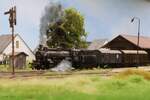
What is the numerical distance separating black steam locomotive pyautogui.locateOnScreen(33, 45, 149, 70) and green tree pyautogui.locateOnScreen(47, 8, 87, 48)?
59.9 feet

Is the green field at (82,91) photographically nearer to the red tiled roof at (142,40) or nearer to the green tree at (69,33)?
the red tiled roof at (142,40)

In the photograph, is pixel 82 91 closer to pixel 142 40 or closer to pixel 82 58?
pixel 82 58

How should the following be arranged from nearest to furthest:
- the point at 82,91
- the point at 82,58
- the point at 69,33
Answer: the point at 82,91 < the point at 82,58 < the point at 69,33

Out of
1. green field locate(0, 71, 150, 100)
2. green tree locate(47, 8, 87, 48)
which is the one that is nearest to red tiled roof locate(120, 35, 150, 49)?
green tree locate(47, 8, 87, 48)

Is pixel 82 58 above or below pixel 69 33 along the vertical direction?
below

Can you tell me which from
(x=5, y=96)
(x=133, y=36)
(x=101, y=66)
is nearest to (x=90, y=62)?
(x=101, y=66)

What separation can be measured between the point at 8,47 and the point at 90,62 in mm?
31389

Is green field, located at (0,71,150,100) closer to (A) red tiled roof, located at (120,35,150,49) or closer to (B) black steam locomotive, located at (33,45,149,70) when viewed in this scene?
(B) black steam locomotive, located at (33,45,149,70)

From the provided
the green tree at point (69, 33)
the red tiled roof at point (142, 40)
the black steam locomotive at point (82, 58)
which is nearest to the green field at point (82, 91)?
the black steam locomotive at point (82, 58)

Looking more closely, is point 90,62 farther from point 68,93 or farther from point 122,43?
point 68,93

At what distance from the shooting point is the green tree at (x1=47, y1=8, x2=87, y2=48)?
79.4 m

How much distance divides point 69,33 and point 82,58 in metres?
28.2

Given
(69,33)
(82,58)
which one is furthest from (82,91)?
(69,33)

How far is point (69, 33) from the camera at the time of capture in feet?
262
